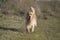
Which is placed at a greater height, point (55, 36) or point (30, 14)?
point (30, 14)

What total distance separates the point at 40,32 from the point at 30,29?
1.89 feet

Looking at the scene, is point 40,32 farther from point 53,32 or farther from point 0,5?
point 0,5

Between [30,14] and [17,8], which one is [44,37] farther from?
[17,8]

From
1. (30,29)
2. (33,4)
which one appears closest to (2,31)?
(30,29)

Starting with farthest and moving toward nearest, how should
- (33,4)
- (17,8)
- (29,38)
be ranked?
1. (17,8)
2. (33,4)
3. (29,38)

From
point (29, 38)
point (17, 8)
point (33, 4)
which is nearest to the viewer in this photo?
point (29, 38)

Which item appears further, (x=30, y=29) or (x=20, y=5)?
(x=20, y=5)

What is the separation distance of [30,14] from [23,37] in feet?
4.52

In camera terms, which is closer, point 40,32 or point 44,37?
point 44,37

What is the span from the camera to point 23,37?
32.1ft

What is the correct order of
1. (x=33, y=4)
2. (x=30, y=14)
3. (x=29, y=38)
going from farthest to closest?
(x=33, y=4) < (x=30, y=14) < (x=29, y=38)

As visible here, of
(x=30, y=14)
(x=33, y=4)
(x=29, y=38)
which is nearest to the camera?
(x=29, y=38)

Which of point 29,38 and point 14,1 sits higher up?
point 14,1

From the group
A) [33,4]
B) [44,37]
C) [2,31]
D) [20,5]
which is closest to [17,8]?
[20,5]
